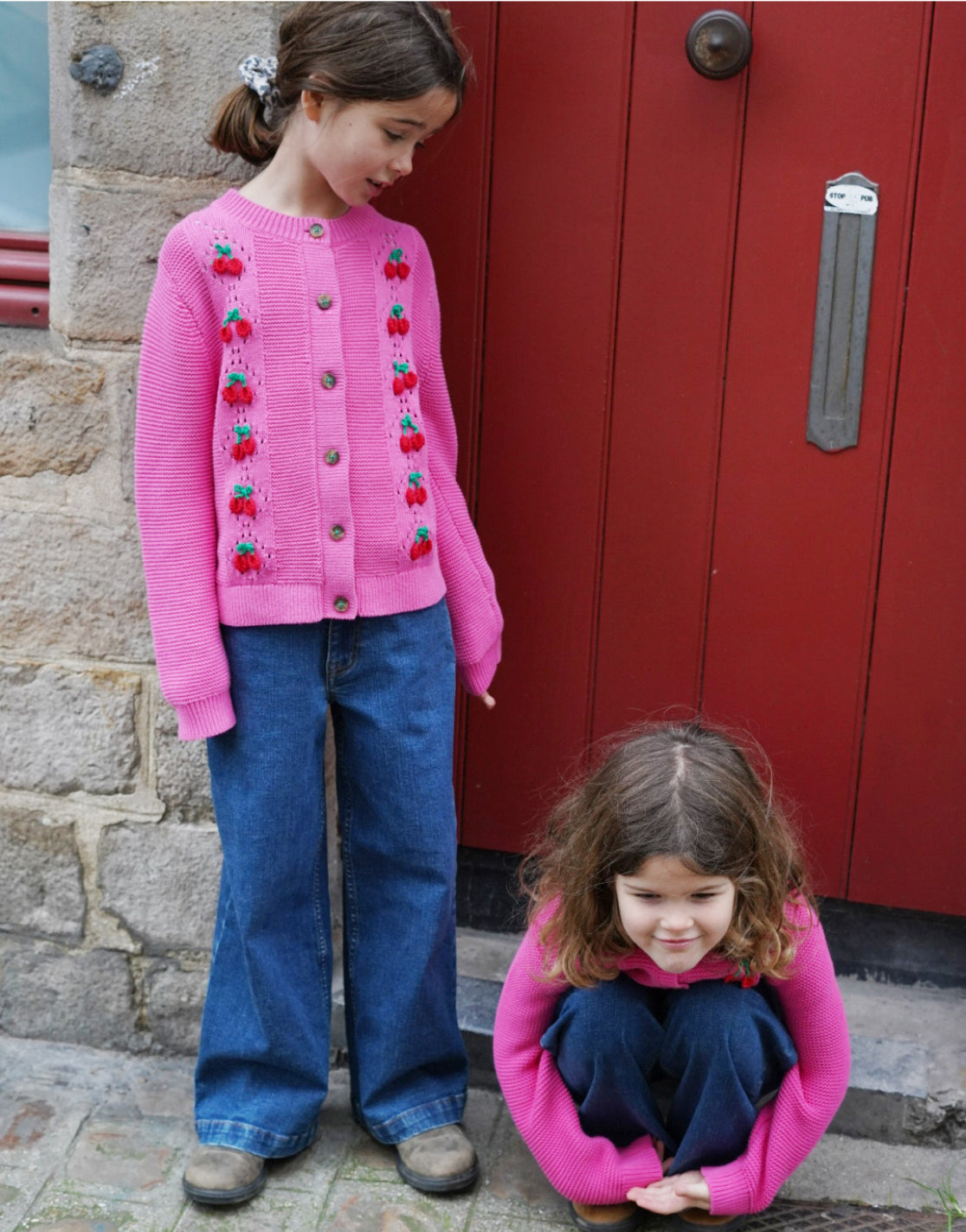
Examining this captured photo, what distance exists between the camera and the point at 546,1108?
7.60ft

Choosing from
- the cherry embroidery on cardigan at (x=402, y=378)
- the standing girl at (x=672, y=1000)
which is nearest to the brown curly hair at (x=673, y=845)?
the standing girl at (x=672, y=1000)

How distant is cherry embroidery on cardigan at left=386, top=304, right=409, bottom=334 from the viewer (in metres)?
2.24

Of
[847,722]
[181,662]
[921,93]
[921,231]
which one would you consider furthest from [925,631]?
[181,662]

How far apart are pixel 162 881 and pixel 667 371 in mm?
1297

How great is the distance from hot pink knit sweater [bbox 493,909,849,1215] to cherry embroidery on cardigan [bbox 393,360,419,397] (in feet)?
2.81

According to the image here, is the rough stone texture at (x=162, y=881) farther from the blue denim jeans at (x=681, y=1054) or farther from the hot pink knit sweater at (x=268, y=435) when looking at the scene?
the blue denim jeans at (x=681, y=1054)

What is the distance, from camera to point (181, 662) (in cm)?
218

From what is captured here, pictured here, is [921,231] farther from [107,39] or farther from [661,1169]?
[661,1169]

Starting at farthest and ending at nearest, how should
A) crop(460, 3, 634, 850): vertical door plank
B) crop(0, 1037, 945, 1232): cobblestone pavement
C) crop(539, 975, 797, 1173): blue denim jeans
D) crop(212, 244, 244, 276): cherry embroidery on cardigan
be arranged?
crop(460, 3, 634, 850): vertical door plank < crop(0, 1037, 945, 1232): cobblestone pavement < crop(539, 975, 797, 1173): blue denim jeans < crop(212, 244, 244, 276): cherry embroidery on cardigan

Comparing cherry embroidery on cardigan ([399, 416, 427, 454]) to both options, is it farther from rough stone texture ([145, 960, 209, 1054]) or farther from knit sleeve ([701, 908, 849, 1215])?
rough stone texture ([145, 960, 209, 1054])

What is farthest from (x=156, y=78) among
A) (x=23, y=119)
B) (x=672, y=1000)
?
(x=672, y=1000)

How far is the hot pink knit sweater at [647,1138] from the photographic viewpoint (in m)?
2.24

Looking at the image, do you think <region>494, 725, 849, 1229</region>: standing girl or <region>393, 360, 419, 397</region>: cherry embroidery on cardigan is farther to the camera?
<region>393, 360, 419, 397</region>: cherry embroidery on cardigan

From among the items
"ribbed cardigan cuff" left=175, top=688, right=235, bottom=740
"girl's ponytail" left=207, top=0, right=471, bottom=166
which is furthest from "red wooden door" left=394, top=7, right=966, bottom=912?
"ribbed cardigan cuff" left=175, top=688, right=235, bottom=740
